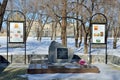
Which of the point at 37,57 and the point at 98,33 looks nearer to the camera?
the point at 98,33

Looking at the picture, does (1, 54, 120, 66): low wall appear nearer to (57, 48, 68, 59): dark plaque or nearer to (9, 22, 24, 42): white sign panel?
(9, 22, 24, 42): white sign panel

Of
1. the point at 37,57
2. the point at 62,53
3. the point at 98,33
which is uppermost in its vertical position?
the point at 98,33

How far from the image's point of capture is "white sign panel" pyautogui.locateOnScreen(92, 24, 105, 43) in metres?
16.1

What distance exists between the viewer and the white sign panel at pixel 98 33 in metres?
16.1

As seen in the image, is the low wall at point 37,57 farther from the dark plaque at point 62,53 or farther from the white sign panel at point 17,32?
the dark plaque at point 62,53

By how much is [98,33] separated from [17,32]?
15.3ft

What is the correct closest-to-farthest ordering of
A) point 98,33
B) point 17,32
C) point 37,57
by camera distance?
point 17,32 → point 98,33 → point 37,57

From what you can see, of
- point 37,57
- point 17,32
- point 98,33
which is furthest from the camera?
point 37,57

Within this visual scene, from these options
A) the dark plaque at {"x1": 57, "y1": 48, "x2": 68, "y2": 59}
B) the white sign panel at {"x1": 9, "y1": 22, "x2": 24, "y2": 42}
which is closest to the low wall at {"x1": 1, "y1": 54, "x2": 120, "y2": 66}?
the white sign panel at {"x1": 9, "y1": 22, "x2": 24, "y2": 42}

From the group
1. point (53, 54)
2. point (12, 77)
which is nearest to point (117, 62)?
point (53, 54)

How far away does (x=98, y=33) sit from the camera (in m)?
16.2

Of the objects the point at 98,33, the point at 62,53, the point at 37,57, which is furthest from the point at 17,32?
the point at 98,33

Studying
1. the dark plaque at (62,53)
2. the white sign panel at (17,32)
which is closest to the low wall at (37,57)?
the white sign panel at (17,32)

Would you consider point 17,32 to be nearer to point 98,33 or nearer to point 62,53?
point 62,53
